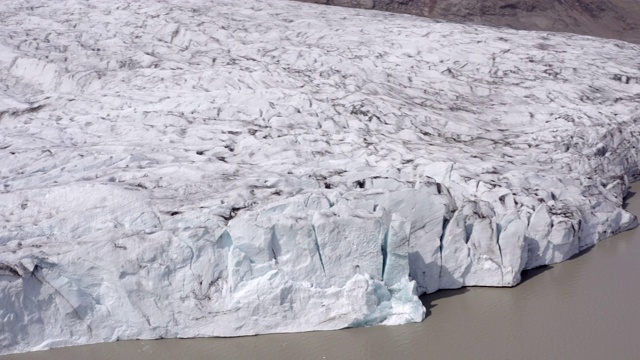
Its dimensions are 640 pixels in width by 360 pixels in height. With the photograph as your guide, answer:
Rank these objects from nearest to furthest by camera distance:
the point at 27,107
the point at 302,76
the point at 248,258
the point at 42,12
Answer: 1. the point at 248,258
2. the point at 27,107
3. the point at 302,76
4. the point at 42,12

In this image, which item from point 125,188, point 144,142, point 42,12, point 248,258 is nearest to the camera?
point 248,258

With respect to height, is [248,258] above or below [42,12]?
below

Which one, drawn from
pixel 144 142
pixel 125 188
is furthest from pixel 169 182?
pixel 144 142

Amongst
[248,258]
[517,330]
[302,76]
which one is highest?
[302,76]

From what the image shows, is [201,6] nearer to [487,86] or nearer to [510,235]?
[487,86]

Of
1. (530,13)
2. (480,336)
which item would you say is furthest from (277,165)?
(530,13)

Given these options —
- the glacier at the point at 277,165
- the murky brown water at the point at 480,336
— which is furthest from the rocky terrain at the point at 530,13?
the murky brown water at the point at 480,336

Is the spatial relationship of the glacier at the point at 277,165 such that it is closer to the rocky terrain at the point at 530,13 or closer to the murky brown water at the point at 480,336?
the murky brown water at the point at 480,336

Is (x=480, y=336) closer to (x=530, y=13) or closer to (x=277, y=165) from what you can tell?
(x=277, y=165)
